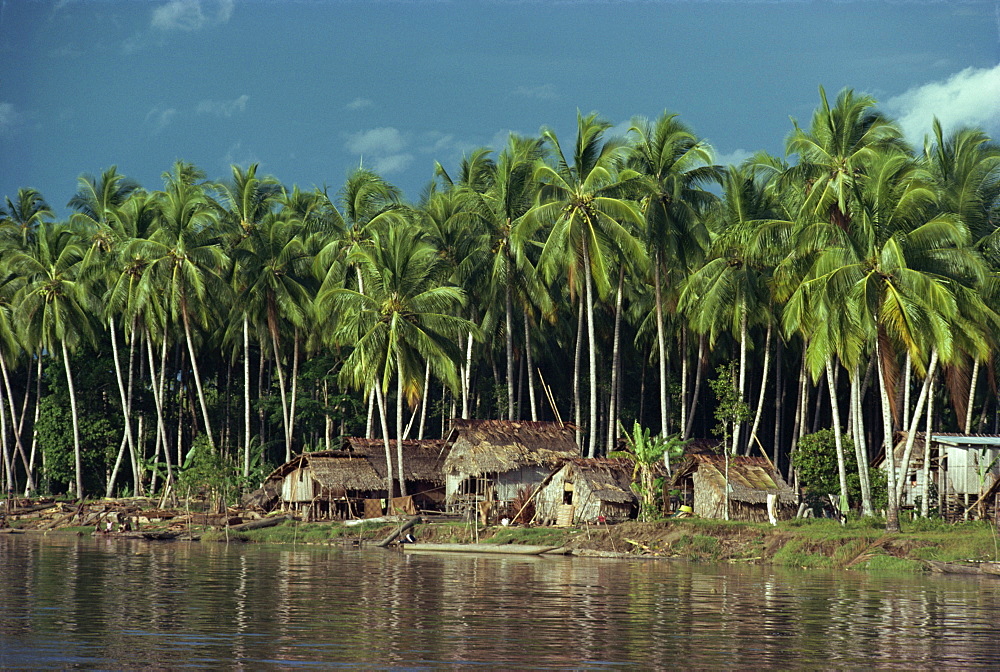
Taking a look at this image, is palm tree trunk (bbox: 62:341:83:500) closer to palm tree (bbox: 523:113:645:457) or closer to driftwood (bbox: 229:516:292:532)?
driftwood (bbox: 229:516:292:532)

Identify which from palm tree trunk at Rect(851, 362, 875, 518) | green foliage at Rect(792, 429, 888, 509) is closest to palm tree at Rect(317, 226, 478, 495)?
green foliage at Rect(792, 429, 888, 509)

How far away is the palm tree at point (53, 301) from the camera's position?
45.2 meters

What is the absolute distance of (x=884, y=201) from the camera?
1139 inches

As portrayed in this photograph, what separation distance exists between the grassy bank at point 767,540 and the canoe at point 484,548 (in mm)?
786

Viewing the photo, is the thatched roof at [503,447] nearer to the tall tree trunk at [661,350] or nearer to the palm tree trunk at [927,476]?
the tall tree trunk at [661,350]

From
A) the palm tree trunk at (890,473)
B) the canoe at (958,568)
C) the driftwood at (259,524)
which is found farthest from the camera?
the driftwood at (259,524)

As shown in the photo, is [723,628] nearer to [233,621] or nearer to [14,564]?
[233,621]

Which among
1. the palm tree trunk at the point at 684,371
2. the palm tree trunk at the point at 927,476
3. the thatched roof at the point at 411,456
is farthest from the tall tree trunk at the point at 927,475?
the thatched roof at the point at 411,456

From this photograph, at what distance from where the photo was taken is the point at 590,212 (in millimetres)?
37094

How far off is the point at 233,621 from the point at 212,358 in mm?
40955

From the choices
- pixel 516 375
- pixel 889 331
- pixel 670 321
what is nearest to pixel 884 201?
pixel 889 331

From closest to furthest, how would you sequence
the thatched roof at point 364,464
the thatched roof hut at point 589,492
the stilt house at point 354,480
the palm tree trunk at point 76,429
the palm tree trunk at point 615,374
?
1. the thatched roof hut at point 589,492
2. the stilt house at point 354,480
3. the thatched roof at point 364,464
4. the palm tree trunk at point 615,374
5. the palm tree trunk at point 76,429

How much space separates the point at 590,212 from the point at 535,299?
6.48 meters

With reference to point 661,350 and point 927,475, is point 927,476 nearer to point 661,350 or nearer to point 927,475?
point 927,475
